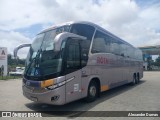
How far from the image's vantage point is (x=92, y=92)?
29.2ft

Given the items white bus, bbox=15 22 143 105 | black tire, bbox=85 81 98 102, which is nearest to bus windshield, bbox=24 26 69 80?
white bus, bbox=15 22 143 105

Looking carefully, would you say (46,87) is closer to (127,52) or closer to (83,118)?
(83,118)

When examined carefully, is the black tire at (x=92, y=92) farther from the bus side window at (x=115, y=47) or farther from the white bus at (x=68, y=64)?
the bus side window at (x=115, y=47)

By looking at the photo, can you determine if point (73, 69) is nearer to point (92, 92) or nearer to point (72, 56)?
point (72, 56)

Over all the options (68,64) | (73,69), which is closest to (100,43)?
(73,69)

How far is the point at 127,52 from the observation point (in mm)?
14578

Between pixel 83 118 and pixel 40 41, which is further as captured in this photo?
pixel 40 41

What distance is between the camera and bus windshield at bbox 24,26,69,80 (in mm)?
7010

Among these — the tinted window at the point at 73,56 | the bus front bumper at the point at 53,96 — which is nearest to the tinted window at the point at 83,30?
the tinted window at the point at 73,56

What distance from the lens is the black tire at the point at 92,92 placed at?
8.64 metres

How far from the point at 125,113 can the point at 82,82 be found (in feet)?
6.80

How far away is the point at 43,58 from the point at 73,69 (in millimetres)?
1202

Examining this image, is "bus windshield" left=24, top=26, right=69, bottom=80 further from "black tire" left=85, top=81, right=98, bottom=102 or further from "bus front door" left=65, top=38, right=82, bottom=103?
"black tire" left=85, top=81, right=98, bottom=102

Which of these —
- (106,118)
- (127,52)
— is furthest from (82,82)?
(127,52)
